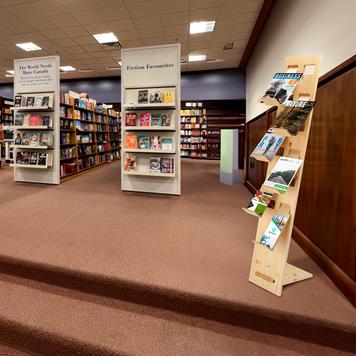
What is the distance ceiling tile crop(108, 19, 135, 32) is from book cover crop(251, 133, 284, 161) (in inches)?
213

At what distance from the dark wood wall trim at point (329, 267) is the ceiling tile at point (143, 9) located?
4.98 m

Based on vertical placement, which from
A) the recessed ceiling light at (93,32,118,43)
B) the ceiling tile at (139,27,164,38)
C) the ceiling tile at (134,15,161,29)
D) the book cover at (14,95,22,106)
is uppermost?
the recessed ceiling light at (93,32,118,43)

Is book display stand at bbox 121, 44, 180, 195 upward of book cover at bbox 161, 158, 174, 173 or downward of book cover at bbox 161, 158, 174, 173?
upward

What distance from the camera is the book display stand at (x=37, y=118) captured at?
4.57 meters

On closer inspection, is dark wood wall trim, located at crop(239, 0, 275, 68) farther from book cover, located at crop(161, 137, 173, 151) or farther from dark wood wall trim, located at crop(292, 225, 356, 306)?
dark wood wall trim, located at crop(292, 225, 356, 306)

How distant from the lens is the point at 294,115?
147 centimetres

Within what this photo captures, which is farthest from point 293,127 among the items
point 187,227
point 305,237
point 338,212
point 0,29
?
point 0,29

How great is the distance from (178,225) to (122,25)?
5.27 metres

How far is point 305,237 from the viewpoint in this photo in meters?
2.16

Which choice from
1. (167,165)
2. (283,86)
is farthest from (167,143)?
(283,86)

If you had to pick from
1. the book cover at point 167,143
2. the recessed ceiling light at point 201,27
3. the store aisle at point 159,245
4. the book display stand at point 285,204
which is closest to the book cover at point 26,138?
the store aisle at point 159,245

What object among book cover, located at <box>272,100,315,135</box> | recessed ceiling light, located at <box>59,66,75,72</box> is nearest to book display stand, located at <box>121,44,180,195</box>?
book cover, located at <box>272,100,315,135</box>

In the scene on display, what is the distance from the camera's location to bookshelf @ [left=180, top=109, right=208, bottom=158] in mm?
10461

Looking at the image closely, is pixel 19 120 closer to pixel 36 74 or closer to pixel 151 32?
pixel 36 74
